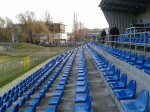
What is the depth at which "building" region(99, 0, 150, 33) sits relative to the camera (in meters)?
22.1

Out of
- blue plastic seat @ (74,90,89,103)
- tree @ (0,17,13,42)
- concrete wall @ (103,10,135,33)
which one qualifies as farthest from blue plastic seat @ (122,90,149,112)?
tree @ (0,17,13,42)

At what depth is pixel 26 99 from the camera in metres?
9.45

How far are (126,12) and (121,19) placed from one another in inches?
47.5

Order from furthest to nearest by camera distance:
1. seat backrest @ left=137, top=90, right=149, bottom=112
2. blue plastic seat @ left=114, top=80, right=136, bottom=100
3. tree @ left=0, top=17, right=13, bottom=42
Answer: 1. tree @ left=0, top=17, right=13, bottom=42
2. blue plastic seat @ left=114, top=80, right=136, bottom=100
3. seat backrest @ left=137, top=90, right=149, bottom=112

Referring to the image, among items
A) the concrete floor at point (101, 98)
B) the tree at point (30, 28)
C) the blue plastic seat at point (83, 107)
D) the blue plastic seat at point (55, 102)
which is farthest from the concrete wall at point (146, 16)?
the tree at point (30, 28)

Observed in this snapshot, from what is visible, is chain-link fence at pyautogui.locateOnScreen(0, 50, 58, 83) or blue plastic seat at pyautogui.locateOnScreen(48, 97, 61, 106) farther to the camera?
chain-link fence at pyautogui.locateOnScreen(0, 50, 58, 83)

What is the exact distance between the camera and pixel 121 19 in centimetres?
2873

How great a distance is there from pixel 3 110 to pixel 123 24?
21761mm

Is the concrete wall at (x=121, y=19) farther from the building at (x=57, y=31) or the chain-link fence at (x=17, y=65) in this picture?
the building at (x=57, y=31)

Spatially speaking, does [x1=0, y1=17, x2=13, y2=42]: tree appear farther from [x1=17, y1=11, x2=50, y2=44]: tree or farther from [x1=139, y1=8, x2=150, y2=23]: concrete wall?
[x1=139, y1=8, x2=150, y2=23]: concrete wall

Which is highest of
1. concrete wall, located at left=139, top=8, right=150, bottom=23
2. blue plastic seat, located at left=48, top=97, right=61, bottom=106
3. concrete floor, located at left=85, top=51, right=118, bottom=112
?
concrete wall, located at left=139, top=8, right=150, bottom=23

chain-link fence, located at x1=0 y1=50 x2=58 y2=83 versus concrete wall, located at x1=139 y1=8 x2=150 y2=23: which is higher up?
concrete wall, located at x1=139 y1=8 x2=150 y2=23

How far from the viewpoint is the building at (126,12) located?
22139mm

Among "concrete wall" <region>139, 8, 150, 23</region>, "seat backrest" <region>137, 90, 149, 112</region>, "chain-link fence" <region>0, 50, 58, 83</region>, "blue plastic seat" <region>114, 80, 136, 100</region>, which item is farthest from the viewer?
"concrete wall" <region>139, 8, 150, 23</region>
